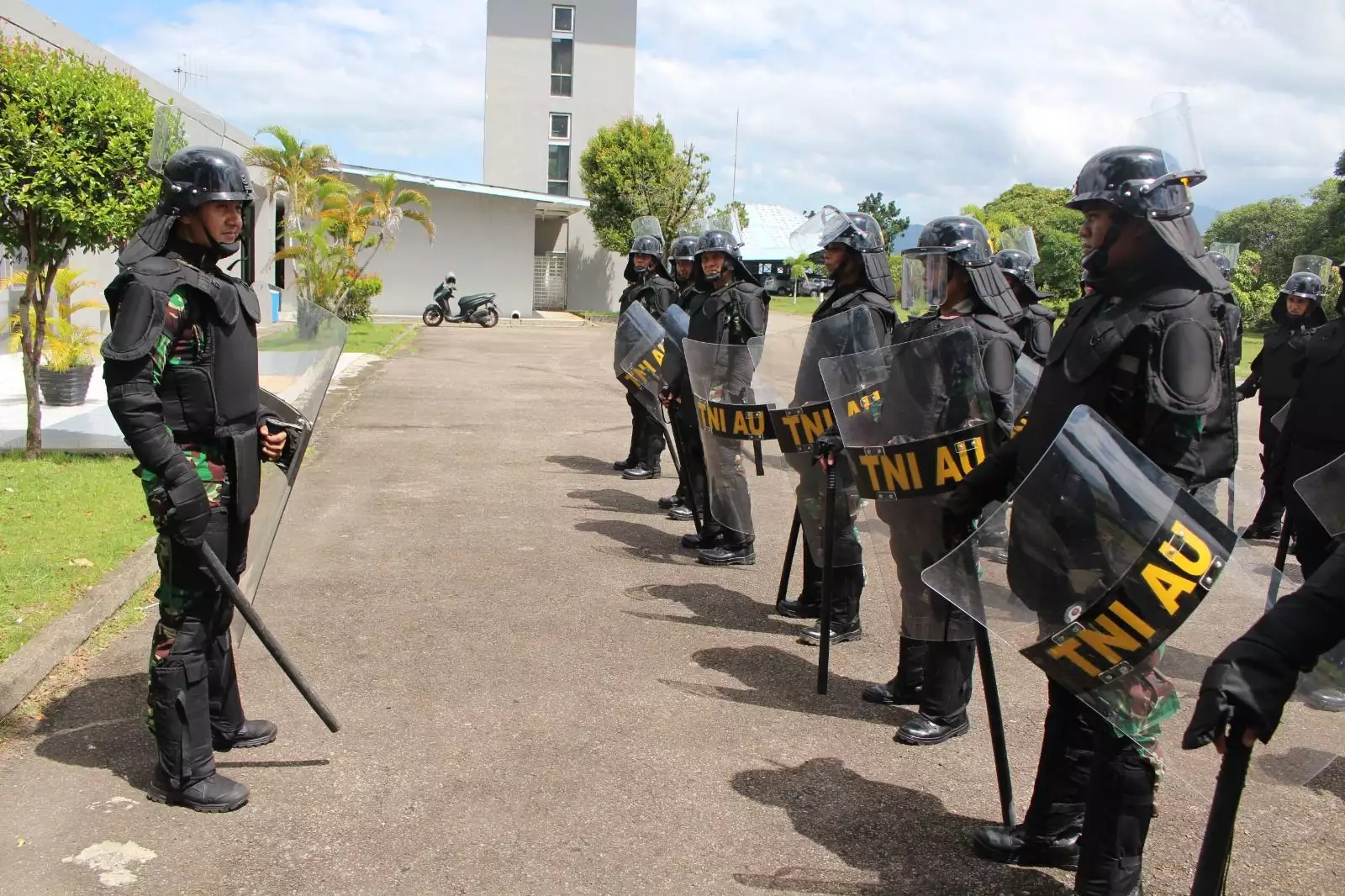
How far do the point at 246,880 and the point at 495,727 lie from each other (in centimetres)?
131

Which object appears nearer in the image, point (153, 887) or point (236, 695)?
point (153, 887)

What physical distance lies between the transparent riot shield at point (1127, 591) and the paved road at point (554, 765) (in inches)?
4.9

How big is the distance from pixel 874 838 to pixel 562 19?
46.6 meters

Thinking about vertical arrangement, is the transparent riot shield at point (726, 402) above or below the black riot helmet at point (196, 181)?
below

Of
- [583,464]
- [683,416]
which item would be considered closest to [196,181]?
[683,416]

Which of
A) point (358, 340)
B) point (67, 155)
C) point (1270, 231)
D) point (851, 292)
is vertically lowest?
point (358, 340)

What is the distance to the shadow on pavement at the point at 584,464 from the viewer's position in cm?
1036

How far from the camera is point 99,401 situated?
12.5 m

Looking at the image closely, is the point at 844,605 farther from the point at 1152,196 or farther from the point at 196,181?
the point at 196,181

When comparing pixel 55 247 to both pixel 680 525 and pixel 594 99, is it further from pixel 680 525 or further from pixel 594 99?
pixel 594 99

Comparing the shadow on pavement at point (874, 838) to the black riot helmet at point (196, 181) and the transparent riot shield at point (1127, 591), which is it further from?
the black riot helmet at point (196, 181)

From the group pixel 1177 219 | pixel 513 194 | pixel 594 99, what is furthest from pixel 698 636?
pixel 594 99

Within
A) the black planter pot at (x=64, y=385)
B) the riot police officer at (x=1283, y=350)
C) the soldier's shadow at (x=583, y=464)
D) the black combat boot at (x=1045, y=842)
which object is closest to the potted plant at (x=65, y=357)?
the black planter pot at (x=64, y=385)

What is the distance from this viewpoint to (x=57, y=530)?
6852 mm
